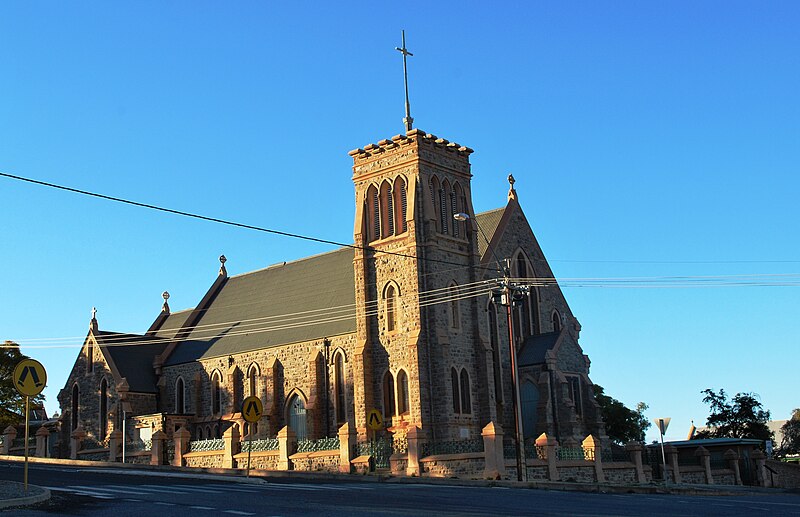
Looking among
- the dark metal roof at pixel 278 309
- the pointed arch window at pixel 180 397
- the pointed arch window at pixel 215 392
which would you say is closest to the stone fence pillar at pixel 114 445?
the pointed arch window at pixel 180 397

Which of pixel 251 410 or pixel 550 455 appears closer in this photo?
pixel 251 410

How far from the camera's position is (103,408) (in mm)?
52469

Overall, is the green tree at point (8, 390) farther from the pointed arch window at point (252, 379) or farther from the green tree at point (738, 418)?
the green tree at point (738, 418)

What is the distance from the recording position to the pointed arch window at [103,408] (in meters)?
52.0

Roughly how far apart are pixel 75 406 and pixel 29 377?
39102 mm

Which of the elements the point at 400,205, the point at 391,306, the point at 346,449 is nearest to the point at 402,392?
the point at 391,306

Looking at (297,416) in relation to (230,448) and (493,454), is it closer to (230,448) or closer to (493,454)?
(230,448)

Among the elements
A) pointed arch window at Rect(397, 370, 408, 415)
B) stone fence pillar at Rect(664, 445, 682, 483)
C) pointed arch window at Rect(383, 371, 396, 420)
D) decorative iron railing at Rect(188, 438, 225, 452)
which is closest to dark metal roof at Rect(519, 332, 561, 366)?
pointed arch window at Rect(397, 370, 408, 415)

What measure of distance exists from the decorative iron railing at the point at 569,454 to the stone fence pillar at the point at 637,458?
2.82m

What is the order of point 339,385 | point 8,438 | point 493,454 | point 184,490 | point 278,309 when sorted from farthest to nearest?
point 278,309
point 8,438
point 339,385
point 493,454
point 184,490

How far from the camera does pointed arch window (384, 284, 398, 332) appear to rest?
1613 inches

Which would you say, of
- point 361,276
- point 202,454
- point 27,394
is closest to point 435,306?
point 361,276

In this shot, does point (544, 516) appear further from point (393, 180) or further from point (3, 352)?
point (3, 352)

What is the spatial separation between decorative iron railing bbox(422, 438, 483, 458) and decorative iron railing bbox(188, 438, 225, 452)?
1076 centimetres
